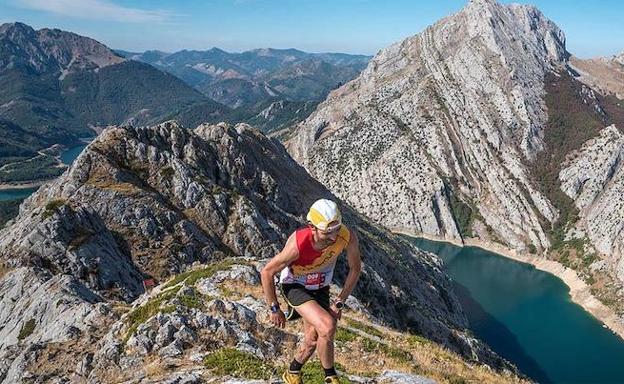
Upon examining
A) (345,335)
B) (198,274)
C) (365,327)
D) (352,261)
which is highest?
(352,261)

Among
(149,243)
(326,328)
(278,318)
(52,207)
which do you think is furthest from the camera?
(149,243)

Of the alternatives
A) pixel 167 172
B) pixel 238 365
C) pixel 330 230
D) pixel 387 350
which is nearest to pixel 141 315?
pixel 238 365

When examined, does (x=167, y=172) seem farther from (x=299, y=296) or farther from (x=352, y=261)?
(x=299, y=296)

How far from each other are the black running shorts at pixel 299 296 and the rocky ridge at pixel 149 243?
861cm

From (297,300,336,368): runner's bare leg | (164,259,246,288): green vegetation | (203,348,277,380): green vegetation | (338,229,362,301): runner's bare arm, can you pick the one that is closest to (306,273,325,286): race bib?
(297,300,336,368): runner's bare leg

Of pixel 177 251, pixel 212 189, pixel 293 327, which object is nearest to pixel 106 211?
pixel 177 251

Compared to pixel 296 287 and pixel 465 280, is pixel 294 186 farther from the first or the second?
pixel 465 280

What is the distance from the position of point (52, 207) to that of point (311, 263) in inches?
1849

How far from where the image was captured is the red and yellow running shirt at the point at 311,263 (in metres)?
14.2

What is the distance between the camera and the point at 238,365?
19.9 meters

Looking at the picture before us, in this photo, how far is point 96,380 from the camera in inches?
867

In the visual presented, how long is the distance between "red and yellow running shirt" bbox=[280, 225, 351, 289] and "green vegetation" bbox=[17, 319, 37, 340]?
27.0m

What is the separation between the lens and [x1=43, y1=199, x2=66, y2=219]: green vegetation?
172 ft

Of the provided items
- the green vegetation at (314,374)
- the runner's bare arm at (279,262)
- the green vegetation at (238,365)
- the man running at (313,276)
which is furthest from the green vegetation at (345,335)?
the runner's bare arm at (279,262)
